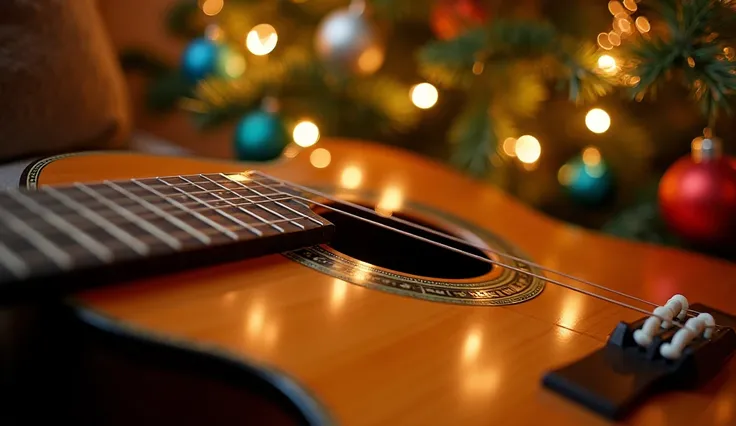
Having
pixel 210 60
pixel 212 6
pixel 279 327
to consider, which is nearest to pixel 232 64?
pixel 210 60

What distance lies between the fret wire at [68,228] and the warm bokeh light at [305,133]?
0.69 metres

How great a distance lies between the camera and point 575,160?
1.02 m

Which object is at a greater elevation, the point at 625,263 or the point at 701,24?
the point at 701,24

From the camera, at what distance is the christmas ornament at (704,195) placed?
2.30ft

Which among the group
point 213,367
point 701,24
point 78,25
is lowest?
point 213,367

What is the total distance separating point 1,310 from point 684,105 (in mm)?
1038

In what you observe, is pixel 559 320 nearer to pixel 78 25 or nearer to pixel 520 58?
pixel 520 58

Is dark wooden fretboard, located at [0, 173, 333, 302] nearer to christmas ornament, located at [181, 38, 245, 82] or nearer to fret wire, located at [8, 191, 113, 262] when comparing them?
fret wire, located at [8, 191, 113, 262]

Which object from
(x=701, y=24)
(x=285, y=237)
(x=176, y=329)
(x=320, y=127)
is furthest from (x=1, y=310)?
(x=320, y=127)

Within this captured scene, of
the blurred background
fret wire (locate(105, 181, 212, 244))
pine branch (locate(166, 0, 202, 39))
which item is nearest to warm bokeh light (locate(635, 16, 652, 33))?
the blurred background

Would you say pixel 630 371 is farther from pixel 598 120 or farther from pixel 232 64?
pixel 232 64

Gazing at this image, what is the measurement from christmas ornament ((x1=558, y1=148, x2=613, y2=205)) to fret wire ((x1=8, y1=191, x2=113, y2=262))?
0.80 metres

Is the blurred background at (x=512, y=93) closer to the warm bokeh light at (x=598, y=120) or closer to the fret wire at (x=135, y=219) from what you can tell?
the warm bokeh light at (x=598, y=120)

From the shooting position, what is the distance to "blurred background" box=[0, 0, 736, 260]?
2.36ft
